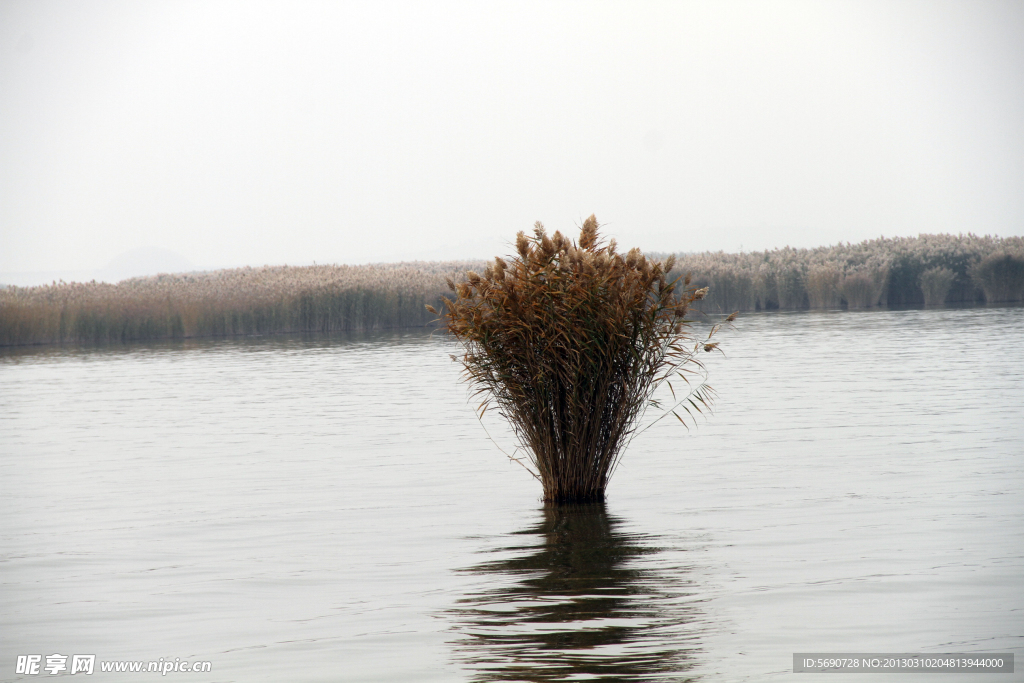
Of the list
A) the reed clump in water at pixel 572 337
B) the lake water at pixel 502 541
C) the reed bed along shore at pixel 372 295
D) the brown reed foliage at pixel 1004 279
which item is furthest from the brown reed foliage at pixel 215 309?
the reed clump in water at pixel 572 337

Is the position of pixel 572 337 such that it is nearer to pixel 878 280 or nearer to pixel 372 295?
pixel 372 295

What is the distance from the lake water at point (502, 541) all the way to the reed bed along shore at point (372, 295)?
18.3 meters

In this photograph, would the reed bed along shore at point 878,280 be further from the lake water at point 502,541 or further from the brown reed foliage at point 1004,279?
the lake water at point 502,541

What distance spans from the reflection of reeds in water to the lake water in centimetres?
2

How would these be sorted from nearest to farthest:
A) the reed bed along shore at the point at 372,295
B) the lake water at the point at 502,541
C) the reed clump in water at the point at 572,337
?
the lake water at the point at 502,541
the reed clump in water at the point at 572,337
the reed bed along shore at the point at 372,295

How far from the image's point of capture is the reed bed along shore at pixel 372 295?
33.5 metres

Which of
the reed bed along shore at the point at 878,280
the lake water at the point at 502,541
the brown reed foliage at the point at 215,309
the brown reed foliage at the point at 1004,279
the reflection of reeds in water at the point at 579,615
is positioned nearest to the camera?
the reflection of reeds in water at the point at 579,615

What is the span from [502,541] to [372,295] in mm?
28599

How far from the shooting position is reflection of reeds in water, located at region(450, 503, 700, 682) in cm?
493

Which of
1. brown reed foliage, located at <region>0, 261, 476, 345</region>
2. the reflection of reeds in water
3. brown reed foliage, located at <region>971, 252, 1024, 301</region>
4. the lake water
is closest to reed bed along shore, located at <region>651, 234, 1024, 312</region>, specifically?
brown reed foliage, located at <region>971, 252, 1024, 301</region>

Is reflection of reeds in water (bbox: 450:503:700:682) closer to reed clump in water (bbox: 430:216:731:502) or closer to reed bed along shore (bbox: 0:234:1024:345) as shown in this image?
reed clump in water (bbox: 430:216:731:502)

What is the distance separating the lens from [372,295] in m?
35.8

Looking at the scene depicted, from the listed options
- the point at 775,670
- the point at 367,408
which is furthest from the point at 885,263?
the point at 775,670

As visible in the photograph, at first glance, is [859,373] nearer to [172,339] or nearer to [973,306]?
[973,306]
